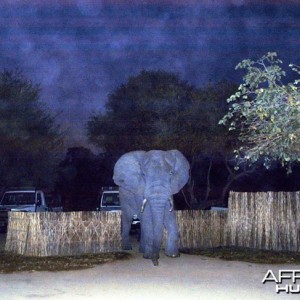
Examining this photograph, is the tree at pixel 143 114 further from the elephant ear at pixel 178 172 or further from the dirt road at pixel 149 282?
the dirt road at pixel 149 282

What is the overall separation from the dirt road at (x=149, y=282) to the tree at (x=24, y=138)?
20.6 metres

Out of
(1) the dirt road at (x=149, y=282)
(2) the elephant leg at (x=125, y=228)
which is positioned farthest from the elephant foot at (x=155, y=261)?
(2) the elephant leg at (x=125, y=228)

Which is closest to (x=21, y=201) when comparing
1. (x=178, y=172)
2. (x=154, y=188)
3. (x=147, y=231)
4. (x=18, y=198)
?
(x=18, y=198)

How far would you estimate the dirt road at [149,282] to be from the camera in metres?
11.3

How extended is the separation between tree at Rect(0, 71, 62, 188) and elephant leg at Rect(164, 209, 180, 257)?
1930 cm

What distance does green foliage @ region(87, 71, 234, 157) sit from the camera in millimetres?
35000

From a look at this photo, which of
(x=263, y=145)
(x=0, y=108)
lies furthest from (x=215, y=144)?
(x=263, y=145)

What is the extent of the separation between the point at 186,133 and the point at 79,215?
1844 centimetres

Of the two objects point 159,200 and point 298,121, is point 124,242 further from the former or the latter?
point 298,121

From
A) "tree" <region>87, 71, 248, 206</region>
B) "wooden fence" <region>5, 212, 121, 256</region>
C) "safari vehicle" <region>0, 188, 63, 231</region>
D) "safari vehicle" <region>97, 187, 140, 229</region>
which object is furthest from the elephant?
"tree" <region>87, 71, 248, 206</region>

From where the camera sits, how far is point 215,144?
34969mm

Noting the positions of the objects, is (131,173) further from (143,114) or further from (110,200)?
(143,114)

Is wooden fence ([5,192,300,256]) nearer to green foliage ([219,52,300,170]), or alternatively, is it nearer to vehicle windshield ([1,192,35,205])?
green foliage ([219,52,300,170])

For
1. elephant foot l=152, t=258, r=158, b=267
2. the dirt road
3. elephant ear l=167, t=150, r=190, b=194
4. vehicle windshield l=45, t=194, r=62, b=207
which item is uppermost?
vehicle windshield l=45, t=194, r=62, b=207
